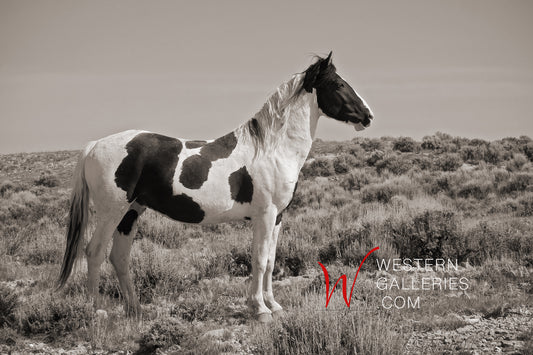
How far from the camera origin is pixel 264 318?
5.32 metres

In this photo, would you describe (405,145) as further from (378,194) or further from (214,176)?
(214,176)

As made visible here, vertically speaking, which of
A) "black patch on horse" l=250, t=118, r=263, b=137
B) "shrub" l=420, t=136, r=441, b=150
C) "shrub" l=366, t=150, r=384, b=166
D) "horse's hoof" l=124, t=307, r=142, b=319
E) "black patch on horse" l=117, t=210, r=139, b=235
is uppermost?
"shrub" l=420, t=136, r=441, b=150

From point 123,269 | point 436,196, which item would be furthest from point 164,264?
point 436,196

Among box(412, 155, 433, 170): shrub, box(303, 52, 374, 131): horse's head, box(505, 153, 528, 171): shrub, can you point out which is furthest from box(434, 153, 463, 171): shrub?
box(303, 52, 374, 131): horse's head

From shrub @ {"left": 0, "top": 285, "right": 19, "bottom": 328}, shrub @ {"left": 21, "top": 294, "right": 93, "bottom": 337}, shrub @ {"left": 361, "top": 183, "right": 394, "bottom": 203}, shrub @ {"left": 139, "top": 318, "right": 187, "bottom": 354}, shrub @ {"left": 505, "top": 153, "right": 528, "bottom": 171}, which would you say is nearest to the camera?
shrub @ {"left": 139, "top": 318, "right": 187, "bottom": 354}

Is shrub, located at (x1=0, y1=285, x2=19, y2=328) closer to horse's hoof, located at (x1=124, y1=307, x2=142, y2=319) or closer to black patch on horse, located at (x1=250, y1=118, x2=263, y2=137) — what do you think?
horse's hoof, located at (x1=124, y1=307, x2=142, y2=319)

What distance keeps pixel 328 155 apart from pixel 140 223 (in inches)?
611

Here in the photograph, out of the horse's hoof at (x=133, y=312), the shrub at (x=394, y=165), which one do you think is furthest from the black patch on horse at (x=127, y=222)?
the shrub at (x=394, y=165)

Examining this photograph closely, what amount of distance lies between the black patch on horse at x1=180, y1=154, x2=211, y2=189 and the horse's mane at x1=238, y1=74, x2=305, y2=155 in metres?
0.67

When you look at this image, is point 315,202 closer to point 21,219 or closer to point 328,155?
point 21,219

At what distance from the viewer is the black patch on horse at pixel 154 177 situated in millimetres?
5332

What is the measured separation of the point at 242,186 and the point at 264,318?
5.03 feet

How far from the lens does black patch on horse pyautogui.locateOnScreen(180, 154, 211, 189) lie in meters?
5.35

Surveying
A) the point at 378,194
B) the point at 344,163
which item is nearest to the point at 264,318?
the point at 378,194
